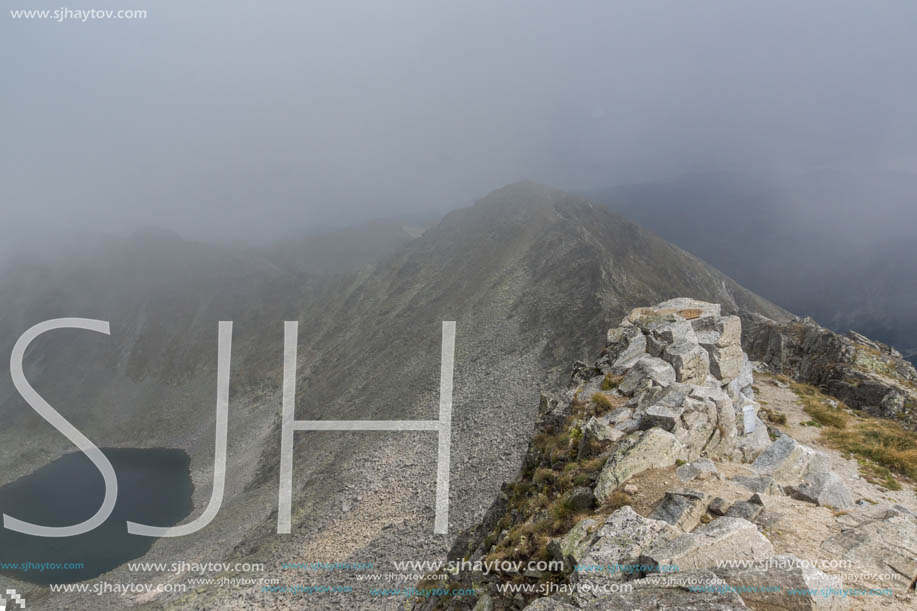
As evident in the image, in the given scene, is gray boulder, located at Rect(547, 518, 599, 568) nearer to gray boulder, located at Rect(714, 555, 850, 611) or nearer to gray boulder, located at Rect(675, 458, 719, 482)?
gray boulder, located at Rect(714, 555, 850, 611)

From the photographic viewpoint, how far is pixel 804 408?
2119 cm

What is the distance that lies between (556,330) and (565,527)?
31613 millimetres

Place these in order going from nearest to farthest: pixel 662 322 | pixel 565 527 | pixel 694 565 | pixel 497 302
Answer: pixel 694 565 → pixel 565 527 → pixel 662 322 → pixel 497 302

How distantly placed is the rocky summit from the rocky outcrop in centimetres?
679

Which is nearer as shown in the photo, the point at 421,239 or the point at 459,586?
the point at 459,586

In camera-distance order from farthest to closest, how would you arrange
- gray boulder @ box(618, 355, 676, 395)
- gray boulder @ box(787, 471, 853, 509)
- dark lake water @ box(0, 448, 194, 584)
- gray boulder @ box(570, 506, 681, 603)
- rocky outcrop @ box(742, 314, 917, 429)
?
dark lake water @ box(0, 448, 194, 584)
rocky outcrop @ box(742, 314, 917, 429)
gray boulder @ box(618, 355, 676, 395)
gray boulder @ box(787, 471, 853, 509)
gray boulder @ box(570, 506, 681, 603)

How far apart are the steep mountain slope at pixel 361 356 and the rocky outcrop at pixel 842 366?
1209 cm

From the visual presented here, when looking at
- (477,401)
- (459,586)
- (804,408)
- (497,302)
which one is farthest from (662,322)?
(497,302)

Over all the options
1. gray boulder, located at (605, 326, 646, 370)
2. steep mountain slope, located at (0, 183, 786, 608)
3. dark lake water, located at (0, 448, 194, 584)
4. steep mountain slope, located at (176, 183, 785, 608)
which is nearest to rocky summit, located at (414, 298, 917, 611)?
gray boulder, located at (605, 326, 646, 370)

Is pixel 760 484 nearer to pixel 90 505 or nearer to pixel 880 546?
pixel 880 546

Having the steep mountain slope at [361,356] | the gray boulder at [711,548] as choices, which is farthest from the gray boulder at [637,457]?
the steep mountain slope at [361,356]

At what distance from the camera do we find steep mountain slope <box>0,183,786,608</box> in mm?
30094

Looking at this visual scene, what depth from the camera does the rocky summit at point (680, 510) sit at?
682 cm

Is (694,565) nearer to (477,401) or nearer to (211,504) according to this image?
(477,401)
